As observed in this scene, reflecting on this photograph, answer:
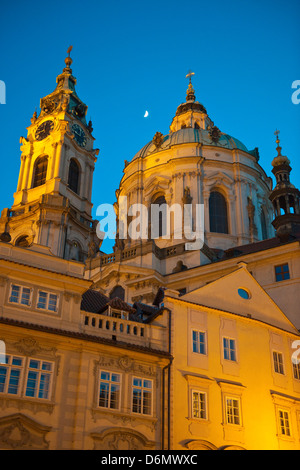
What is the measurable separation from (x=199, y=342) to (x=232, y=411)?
3.23 m

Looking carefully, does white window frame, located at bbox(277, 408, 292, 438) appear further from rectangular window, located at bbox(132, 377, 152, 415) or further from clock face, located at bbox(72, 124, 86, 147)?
clock face, located at bbox(72, 124, 86, 147)

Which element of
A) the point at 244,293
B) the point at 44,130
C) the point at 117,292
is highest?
the point at 44,130

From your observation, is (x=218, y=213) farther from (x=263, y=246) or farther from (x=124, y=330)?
(x=124, y=330)

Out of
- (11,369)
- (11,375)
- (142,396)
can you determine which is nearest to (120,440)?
(142,396)

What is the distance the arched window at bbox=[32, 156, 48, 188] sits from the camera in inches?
2480

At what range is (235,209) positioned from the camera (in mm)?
57156

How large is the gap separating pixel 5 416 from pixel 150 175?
1655 inches

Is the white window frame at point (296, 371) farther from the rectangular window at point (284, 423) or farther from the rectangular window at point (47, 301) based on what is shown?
the rectangular window at point (47, 301)

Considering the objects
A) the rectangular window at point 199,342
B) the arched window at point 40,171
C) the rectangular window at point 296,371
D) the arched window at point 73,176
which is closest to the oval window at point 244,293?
the rectangular window at point 199,342

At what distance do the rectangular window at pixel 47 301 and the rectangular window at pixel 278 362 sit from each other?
11.1 m

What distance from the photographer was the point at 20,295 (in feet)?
77.2

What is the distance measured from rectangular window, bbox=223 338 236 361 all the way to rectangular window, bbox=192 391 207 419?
2.53 meters

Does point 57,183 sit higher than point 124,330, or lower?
higher
